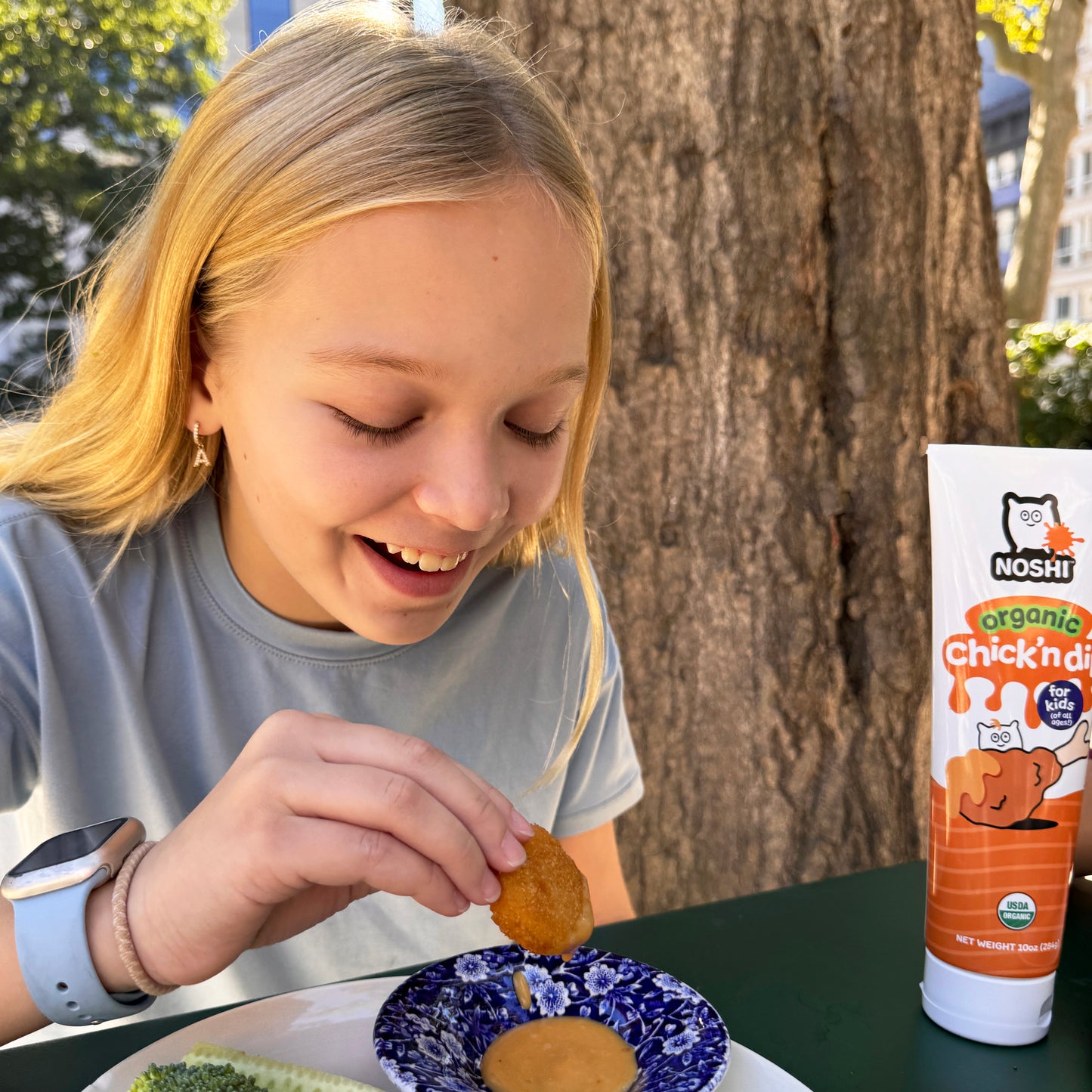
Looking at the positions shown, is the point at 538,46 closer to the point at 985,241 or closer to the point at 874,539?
the point at 985,241

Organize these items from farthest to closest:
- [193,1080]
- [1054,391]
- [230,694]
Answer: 1. [1054,391]
2. [230,694]
3. [193,1080]

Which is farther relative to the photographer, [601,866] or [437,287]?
[601,866]

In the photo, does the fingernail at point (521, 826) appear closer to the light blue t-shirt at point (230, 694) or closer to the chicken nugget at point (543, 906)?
the chicken nugget at point (543, 906)

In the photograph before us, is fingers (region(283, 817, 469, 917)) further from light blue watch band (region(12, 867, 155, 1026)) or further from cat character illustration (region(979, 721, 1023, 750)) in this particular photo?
cat character illustration (region(979, 721, 1023, 750))

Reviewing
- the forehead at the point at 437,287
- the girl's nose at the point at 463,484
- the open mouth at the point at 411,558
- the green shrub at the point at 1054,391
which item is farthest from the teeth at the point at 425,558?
the green shrub at the point at 1054,391

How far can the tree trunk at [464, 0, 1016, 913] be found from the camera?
91.9 inches

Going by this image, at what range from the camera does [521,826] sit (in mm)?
1060

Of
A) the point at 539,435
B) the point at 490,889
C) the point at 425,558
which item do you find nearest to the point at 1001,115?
the point at 539,435

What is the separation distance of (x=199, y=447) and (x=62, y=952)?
2.32 ft

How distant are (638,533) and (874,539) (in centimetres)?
51

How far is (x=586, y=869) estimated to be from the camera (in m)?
1.82

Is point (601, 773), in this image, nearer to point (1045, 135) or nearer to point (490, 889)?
point (490, 889)

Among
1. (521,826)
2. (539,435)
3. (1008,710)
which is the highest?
(539,435)

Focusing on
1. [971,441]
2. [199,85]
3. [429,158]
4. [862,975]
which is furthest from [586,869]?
[199,85]
